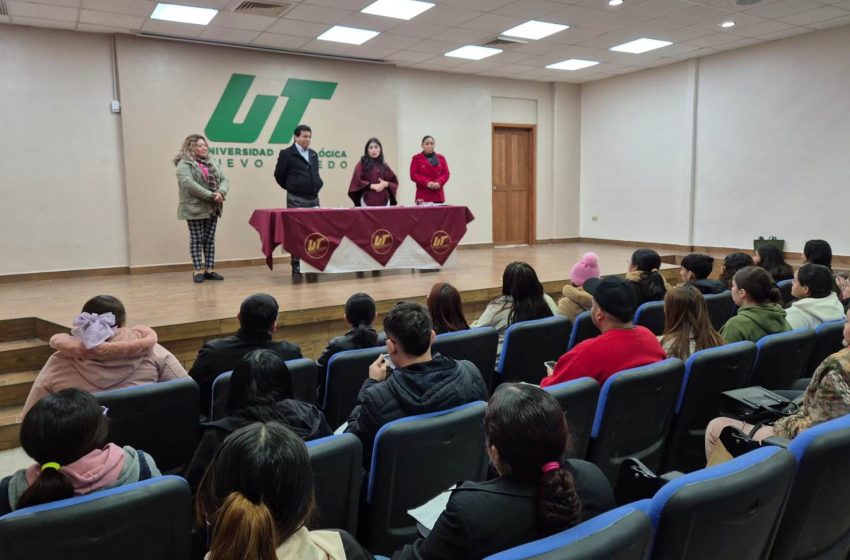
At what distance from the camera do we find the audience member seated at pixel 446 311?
10.1 ft

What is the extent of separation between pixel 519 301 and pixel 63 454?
231cm

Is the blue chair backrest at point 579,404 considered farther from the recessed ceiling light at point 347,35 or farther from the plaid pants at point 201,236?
the recessed ceiling light at point 347,35

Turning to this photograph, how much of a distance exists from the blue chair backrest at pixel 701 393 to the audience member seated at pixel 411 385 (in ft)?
2.89

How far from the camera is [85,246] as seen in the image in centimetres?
699

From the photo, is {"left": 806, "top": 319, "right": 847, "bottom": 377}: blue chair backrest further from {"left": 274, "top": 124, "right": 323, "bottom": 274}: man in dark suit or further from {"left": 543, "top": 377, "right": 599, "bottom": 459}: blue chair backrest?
{"left": 274, "top": 124, "right": 323, "bottom": 274}: man in dark suit

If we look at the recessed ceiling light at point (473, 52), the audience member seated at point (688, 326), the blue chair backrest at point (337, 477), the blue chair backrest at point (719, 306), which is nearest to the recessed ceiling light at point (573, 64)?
the recessed ceiling light at point (473, 52)

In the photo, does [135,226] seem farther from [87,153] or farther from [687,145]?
[687,145]

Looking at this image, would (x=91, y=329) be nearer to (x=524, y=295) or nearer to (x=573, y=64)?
(x=524, y=295)

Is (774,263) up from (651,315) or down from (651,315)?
up

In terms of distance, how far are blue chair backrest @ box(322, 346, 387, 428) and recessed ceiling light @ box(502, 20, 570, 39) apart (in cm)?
556

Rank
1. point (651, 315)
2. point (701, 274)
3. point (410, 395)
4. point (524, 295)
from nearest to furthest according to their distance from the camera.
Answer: point (410, 395) < point (524, 295) < point (651, 315) < point (701, 274)

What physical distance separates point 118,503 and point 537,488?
0.88 m

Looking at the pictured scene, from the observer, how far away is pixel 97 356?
2.42 meters

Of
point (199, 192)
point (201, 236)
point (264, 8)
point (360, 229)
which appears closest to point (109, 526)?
point (360, 229)
